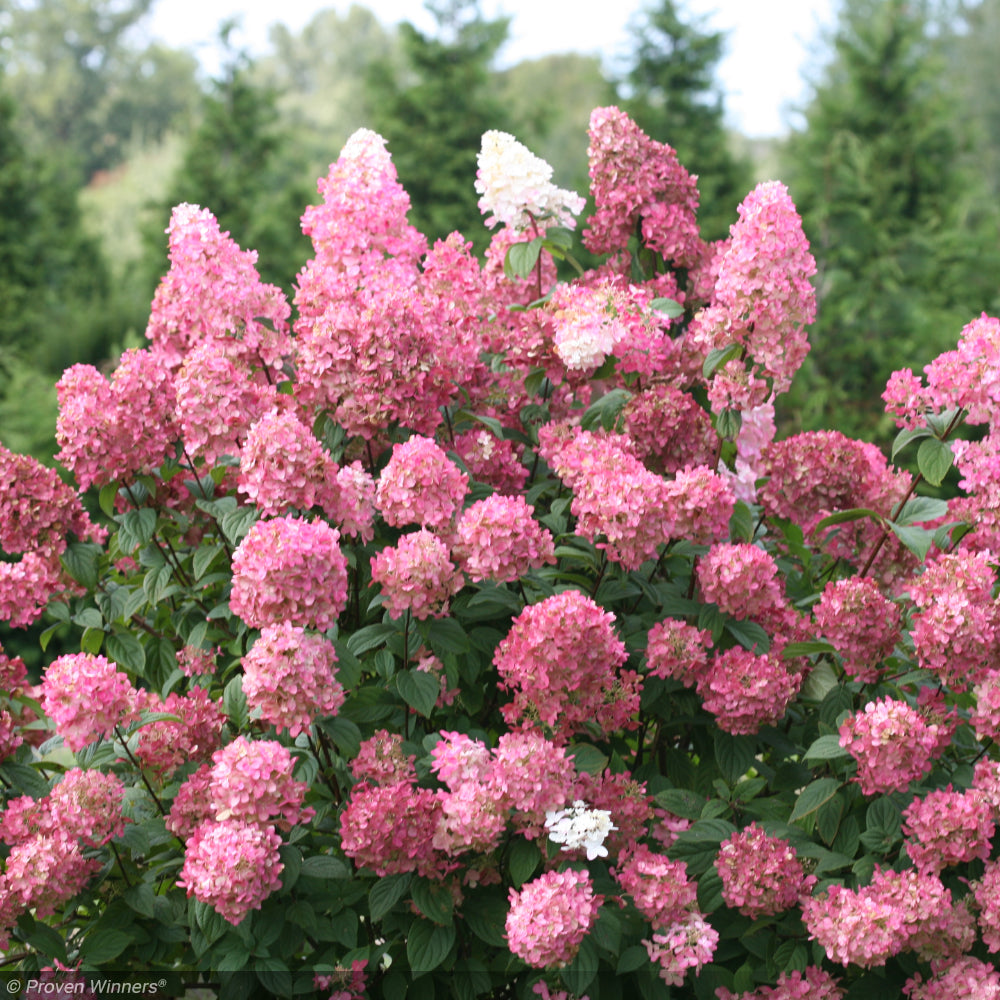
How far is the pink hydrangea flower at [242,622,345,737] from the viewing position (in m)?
2.48

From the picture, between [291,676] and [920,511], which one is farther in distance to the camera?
[920,511]

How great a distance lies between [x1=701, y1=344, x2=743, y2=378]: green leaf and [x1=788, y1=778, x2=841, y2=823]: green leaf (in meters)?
1.14

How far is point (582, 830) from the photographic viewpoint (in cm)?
249

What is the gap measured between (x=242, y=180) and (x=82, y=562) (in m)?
14.4

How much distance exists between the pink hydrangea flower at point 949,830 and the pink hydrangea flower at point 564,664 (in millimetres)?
735

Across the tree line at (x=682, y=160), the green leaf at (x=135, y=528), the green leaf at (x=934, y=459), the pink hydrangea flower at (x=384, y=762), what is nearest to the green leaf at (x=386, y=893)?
the pink hydrangea flower at (x=384, y=762)

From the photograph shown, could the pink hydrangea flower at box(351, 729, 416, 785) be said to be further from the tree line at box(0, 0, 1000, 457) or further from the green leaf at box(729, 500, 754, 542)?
the tree line at box(0, 0, 1000, 457)

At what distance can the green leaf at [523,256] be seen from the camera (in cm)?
349

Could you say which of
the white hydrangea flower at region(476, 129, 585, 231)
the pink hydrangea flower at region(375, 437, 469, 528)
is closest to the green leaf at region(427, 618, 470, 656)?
the pink hydrangea flower at region(375, 437, 469, 528)

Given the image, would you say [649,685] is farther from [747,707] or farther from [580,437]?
[580,437]

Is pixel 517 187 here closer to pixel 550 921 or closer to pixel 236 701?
pixel 236 701

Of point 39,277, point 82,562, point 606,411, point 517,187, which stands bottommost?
point 39,277

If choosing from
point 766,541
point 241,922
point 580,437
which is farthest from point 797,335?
point 241,922

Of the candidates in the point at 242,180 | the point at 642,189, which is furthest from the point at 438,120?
the point at 642,189
